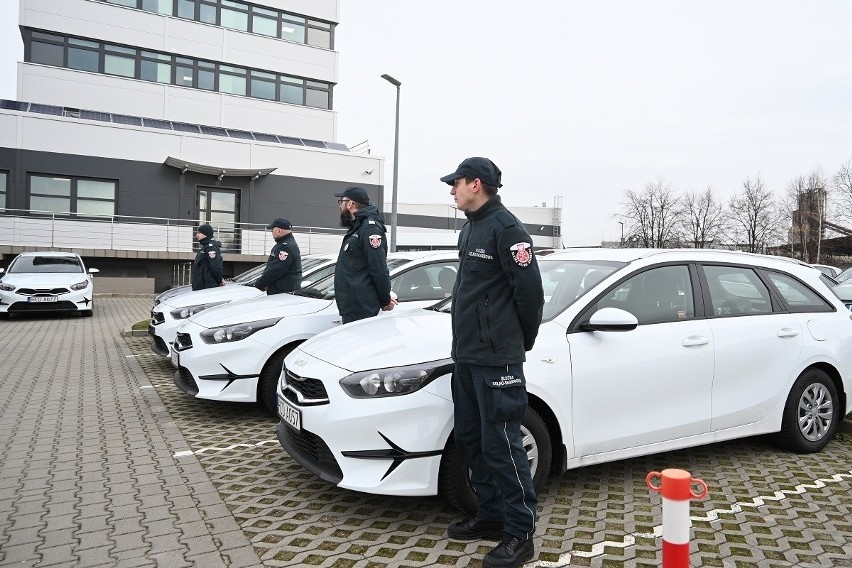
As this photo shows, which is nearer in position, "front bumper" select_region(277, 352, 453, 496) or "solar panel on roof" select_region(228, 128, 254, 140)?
"front bumper" select_region(277, 352, 453, 496)

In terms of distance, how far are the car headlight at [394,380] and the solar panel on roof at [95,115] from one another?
2386cm

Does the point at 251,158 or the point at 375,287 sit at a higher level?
the point at 251,158

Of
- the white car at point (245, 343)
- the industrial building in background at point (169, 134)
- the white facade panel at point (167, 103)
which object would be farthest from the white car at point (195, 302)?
the white facade panel at point (167, 103)

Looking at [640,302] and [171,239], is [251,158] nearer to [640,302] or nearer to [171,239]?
[171,239]

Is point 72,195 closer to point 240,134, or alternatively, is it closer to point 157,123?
point 157,123

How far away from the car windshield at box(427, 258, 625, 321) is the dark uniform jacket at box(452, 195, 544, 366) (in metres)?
0.83

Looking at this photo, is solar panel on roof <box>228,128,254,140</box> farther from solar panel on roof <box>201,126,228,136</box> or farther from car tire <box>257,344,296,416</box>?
car tire <box>257,344,296,416</box>

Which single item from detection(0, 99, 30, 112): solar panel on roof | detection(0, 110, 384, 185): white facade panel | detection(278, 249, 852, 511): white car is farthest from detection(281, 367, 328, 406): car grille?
detection(0, 99, 30, 112): solar panel on roof

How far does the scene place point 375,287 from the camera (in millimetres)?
5645

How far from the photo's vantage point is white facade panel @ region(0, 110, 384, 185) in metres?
21.8

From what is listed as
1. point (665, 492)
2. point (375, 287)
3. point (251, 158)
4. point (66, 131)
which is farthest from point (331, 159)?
point (665, 492)

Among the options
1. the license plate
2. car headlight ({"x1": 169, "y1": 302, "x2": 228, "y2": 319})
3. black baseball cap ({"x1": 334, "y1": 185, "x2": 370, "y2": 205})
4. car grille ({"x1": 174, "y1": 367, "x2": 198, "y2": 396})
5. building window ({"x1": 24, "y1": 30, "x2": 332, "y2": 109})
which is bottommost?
car grille ({"x1": 174, "y1": 367, "x2": 198, "y2": 396})

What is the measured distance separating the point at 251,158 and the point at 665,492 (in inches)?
996

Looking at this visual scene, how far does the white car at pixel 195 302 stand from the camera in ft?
25.9
